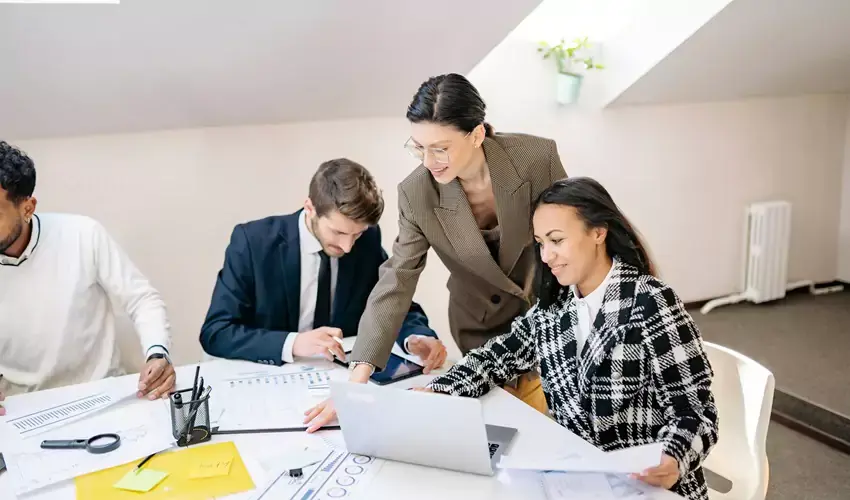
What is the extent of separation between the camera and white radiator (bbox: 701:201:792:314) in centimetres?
424

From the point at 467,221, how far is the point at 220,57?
1074 mm

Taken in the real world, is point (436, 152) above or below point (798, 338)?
above

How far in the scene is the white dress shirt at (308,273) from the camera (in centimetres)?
213

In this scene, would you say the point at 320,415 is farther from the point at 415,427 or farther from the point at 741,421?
the point at 741,421

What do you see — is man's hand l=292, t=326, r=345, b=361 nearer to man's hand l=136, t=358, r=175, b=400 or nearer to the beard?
man's hand l=136, t=358, r=175, b=400

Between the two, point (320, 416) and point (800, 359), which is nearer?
point (320, 416)

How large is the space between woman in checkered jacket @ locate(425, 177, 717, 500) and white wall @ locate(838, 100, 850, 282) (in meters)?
3.65

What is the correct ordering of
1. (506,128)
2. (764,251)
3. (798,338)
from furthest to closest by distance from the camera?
(764,251), (798,338), (506,128)

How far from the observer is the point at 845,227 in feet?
15.4

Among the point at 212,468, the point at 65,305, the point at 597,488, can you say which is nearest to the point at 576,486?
the point at 597,488

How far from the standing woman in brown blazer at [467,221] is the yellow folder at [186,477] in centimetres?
44

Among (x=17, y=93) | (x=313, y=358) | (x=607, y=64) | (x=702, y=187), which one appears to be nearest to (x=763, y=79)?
(x=702, y=187)

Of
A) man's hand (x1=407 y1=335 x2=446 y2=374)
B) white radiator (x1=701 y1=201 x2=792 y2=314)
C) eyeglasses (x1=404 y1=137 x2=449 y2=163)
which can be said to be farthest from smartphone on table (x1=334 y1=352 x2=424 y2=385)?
white radiator (x1=701 y1=201 x2=792 y2=314)

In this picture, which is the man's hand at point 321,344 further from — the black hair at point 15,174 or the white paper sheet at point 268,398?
the black hair at point 15,174
